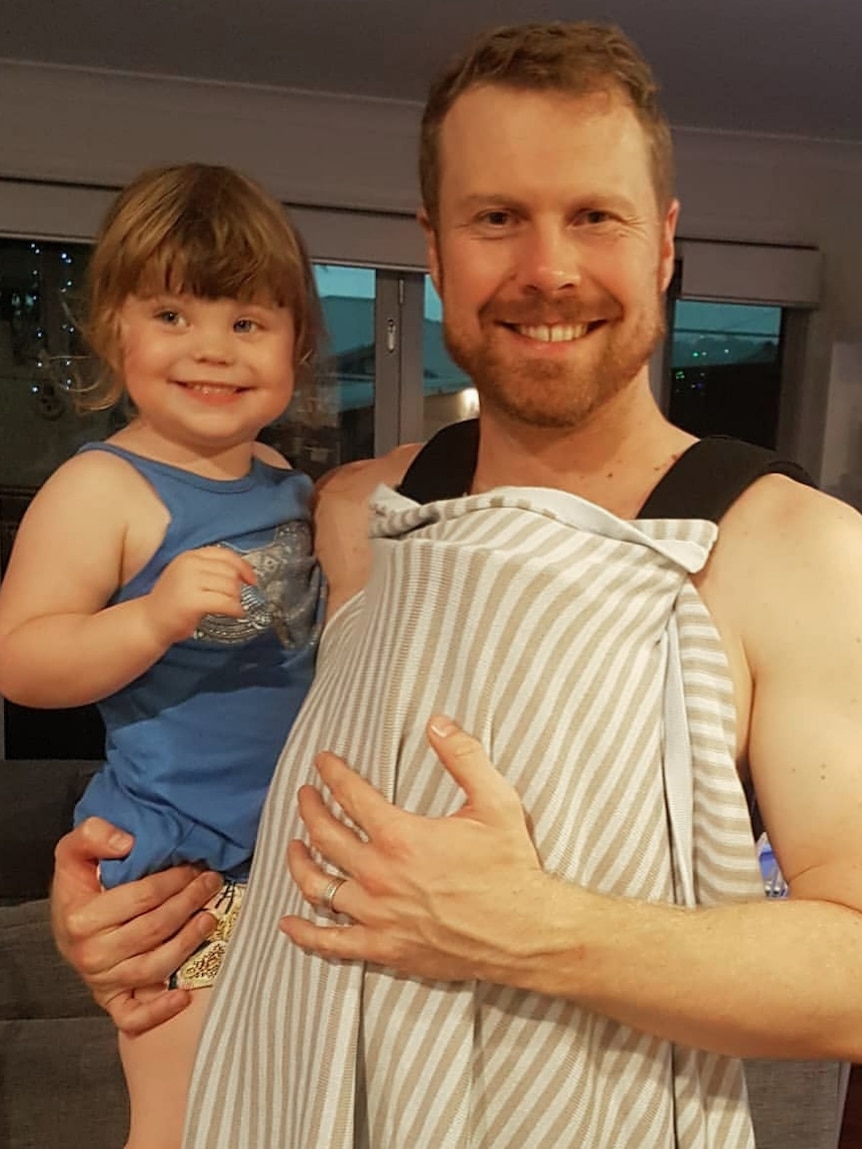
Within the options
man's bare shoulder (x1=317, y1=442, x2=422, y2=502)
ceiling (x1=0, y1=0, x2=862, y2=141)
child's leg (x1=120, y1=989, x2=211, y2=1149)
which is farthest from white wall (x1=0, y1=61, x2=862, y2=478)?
child's leg (x1=120, y1=989, x2=211, y2=1149)

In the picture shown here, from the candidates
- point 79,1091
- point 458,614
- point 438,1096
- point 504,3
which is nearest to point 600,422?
point 458,614

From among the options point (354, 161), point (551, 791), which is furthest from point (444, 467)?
point (354, 161)

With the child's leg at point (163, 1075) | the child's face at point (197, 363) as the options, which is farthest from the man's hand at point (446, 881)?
the child's face at point (197, 363)

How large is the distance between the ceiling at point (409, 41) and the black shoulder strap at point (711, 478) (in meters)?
1.90

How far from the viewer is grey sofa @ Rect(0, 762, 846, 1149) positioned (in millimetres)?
1498

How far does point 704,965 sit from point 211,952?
51 cm

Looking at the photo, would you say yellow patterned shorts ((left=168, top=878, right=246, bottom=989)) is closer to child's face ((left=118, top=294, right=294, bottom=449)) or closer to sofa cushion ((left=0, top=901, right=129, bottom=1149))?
child's face ((left=118, top=294, right=294, bottom=449))

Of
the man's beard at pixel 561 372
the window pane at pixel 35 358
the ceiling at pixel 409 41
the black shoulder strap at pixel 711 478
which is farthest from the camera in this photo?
the window pane at pixel 35 358

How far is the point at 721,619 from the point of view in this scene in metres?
0.81

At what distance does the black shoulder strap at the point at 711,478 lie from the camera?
2.79 ft

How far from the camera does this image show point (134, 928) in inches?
38.3

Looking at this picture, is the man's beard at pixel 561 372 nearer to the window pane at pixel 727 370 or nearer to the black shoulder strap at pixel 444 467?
the black shoulder strap at pixel 444 467

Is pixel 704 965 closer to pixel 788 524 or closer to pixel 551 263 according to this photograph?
pixel 788 524

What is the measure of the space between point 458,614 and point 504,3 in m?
2.14
